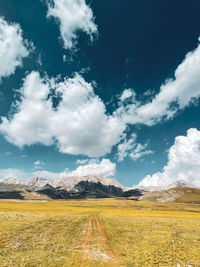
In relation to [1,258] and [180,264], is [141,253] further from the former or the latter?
[1,258]

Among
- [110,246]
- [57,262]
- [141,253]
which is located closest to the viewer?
[57,262]

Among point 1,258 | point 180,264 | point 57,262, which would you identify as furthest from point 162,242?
point 1,258

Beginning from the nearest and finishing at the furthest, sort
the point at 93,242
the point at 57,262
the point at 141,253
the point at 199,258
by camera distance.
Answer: the point at 57,262
the point at 199,258
the point at 141,253
the point at 93,242

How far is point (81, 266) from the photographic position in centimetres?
1348

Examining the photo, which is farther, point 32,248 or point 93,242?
point 93,242

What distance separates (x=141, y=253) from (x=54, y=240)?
11766mm

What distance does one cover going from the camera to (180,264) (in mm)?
14562

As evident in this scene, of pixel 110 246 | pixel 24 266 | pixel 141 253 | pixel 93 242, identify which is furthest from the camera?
pixel 93 242

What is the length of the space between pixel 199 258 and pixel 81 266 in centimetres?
1239

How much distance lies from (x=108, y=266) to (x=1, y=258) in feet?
34.3

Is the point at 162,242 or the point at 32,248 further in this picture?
the point at 162,242

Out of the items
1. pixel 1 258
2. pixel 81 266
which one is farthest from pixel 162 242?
pixel 1 258

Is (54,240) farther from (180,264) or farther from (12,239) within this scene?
(180,264)

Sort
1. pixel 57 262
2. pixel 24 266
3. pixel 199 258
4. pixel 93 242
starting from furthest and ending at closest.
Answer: pixel 93 242
pixel 199 258
pixel 57 262
pixel 24 266
